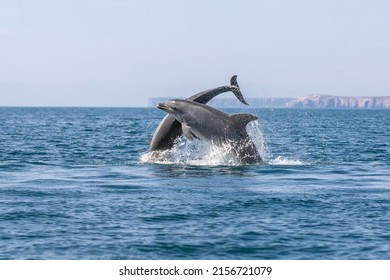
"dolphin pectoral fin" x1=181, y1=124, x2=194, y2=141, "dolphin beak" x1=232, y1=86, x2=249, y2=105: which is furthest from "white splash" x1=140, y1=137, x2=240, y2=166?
"dolphin beak" x1=232, y1=86, x2=249, y2=105

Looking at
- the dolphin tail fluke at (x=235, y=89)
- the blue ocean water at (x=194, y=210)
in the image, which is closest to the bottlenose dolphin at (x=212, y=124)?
the blue ocean water at (x=194, y=210)

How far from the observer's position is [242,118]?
86.5ft

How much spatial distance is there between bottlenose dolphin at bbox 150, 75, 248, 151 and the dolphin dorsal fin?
6.89ft

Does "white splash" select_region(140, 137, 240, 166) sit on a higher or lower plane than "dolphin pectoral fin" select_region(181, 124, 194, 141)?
lower

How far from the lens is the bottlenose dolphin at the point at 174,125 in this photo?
28.6 metres

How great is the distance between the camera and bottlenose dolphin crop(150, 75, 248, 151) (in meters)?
28.6

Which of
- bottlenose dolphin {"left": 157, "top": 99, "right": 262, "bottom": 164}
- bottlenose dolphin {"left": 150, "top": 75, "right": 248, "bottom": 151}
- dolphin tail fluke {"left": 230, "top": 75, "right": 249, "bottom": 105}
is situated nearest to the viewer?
bottlenose dolphin {"left": 157, "top": 99, "right": 262, "bottom": 164}

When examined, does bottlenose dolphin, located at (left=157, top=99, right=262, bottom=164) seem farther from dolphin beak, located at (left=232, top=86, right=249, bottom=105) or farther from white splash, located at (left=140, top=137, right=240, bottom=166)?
dolphin beak, located at (left=232, top=86, right=249, bottom=105)

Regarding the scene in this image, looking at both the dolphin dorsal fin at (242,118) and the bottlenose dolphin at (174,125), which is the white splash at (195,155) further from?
the dolphin dorsal fin at (242,118)

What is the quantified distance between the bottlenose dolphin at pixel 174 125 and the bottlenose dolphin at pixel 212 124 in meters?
1.48

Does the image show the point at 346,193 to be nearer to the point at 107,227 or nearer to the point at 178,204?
the point at 178,204

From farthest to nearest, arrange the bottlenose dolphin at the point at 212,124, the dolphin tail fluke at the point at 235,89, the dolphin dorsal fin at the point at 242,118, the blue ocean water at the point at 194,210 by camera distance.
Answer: the dolphin tail fluke at the point at 235,89, the bottlenose dolphin at the point at 212,124, the dolphin dorsal fin at the point at 242,118, the blue ocean water at the point at 194,210

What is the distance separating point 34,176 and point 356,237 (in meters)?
13.4
